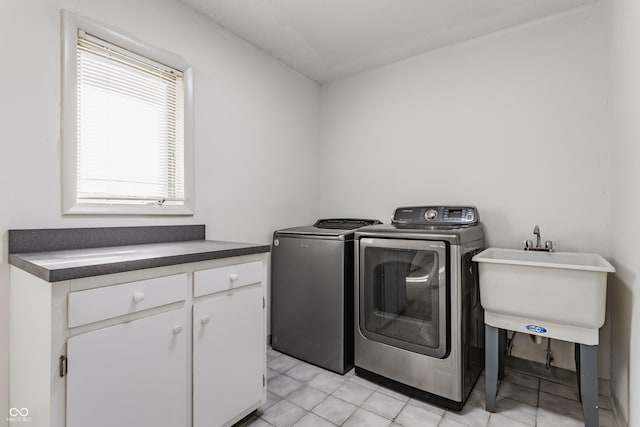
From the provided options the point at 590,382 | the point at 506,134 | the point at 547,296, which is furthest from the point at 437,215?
the point at 590,382

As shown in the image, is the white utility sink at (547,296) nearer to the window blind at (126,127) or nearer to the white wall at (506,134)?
the white wall at (506,134)

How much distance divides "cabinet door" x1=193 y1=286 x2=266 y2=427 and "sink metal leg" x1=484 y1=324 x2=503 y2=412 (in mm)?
1255

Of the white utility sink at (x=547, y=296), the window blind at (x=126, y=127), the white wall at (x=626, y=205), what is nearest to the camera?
the white wall at (x=626, y=205)

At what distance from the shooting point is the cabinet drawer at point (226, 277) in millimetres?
1384

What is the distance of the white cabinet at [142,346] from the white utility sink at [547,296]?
129 centimetres

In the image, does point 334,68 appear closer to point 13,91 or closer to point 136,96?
point 136,96

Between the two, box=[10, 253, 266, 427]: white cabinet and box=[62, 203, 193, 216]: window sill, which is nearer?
box=[10, 253, 266, 427]: white cabinet

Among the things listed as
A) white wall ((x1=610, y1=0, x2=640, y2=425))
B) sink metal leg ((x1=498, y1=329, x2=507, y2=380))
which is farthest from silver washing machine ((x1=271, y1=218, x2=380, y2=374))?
white wall ((x1=610, y1=0, x2=640, y2=425))

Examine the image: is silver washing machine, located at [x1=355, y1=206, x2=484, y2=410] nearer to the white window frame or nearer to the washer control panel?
the washer control panel

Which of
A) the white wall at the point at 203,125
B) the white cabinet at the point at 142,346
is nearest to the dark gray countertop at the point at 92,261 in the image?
the white cabinet at the point at 142,346

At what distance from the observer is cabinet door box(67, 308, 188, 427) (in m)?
1.02

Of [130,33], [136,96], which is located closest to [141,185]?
[136,96]

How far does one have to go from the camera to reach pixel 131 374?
44.8 inches

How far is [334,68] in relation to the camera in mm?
2854
